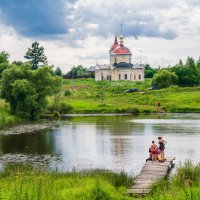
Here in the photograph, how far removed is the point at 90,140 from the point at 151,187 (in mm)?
28658

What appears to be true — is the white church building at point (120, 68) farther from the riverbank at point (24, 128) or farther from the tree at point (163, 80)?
the riverbank at point (24, 128)

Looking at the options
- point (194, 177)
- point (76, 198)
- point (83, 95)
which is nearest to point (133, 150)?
point (194, 177)

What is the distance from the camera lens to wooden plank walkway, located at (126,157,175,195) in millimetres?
A: 25016

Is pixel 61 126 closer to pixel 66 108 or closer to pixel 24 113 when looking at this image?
pixel 24 113

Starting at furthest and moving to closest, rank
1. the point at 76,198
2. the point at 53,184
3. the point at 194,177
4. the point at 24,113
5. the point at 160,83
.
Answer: the point at 160,83
the point at 24,113
the point at 194,177
the point at 53,184
the point at 76,198

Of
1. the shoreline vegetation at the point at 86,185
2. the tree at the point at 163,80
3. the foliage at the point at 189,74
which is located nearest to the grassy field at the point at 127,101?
the tree at the point at 163,80

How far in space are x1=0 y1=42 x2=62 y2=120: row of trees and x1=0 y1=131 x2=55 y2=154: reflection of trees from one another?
1678 cm

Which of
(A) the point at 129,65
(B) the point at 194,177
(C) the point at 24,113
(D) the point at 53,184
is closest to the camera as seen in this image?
(D) the point at 53,184

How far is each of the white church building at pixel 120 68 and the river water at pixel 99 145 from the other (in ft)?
316

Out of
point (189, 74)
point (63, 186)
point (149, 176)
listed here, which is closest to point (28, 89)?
point (149, 176)

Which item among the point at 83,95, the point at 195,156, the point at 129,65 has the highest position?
the point at 129,65

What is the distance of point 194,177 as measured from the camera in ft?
87.7

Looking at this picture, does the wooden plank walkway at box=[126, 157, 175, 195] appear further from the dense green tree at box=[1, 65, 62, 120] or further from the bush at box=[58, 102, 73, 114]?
the bush at box=[58, 102, 73, 114]

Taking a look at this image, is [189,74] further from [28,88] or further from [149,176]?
[149,176]
